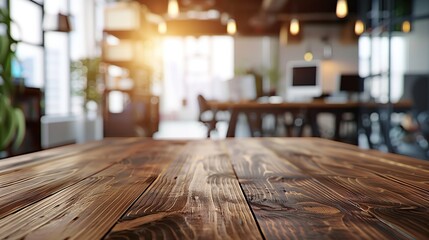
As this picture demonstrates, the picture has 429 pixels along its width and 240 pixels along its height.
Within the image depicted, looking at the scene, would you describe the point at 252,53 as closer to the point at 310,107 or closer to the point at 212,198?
the point at 310,107

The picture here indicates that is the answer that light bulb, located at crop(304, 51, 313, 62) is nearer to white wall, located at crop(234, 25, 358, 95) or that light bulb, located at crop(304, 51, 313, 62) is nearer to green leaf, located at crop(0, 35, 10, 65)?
white wall, located at crop(234, 25, 358, 95)

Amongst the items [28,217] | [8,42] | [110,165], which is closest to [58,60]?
[8,42]

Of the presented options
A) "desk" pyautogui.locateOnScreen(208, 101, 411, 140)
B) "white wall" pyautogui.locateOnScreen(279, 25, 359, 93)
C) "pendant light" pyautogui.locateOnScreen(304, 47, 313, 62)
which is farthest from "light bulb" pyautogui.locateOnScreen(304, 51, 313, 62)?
"desk" pyautogui.locateOnScreen(208, 101, 411, 140)

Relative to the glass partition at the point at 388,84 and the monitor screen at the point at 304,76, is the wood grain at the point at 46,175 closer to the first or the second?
the glass partition at the point at 388,84

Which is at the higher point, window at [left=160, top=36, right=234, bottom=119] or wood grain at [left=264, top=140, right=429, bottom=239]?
window at [left=160, top=36, right=234, bottom=119]

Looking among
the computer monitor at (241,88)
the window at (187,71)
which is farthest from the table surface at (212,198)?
the window at (187,71)

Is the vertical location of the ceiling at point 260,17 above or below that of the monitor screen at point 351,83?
above

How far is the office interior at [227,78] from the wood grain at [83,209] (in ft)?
9.77

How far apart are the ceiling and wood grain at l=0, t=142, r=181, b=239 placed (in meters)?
9.01

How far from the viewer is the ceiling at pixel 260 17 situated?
971 cm

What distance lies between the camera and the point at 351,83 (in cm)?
605

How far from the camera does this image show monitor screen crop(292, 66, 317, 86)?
20.1 feet

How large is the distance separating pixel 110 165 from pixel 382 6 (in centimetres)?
559

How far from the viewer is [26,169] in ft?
3.35
